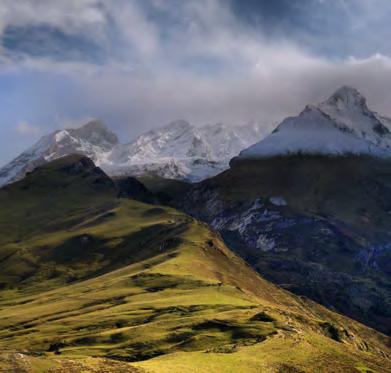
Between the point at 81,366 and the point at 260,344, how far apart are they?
77388mm

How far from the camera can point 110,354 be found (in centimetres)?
19200

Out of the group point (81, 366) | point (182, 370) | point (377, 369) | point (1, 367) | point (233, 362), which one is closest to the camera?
point (1, 367)

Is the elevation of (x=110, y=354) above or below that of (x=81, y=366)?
below

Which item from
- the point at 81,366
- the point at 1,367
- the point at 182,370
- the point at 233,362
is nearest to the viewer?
the point at 1,367

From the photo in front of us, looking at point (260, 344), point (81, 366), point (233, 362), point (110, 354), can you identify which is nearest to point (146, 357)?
point (110, 354)

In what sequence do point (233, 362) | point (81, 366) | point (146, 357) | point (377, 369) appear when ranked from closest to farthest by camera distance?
point (81, 366)
point (233, 362)
point (377, 369)
point (146, 357)

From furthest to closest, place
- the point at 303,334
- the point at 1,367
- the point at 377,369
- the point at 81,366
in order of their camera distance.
Result: 1. the point at 303,334
2. the point at 377,369
3. the point at 81,366
4. the point at 1,367

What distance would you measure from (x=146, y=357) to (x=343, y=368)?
53351mm

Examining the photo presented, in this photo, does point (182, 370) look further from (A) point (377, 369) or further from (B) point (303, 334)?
(B) point (303, 334)

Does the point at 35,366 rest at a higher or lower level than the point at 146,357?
higher

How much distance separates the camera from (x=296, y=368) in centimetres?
14500

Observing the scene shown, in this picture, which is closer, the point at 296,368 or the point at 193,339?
the point at 296,368

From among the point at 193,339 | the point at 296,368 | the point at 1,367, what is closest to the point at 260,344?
the point at 193,339

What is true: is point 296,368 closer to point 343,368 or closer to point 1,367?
point 343,368
